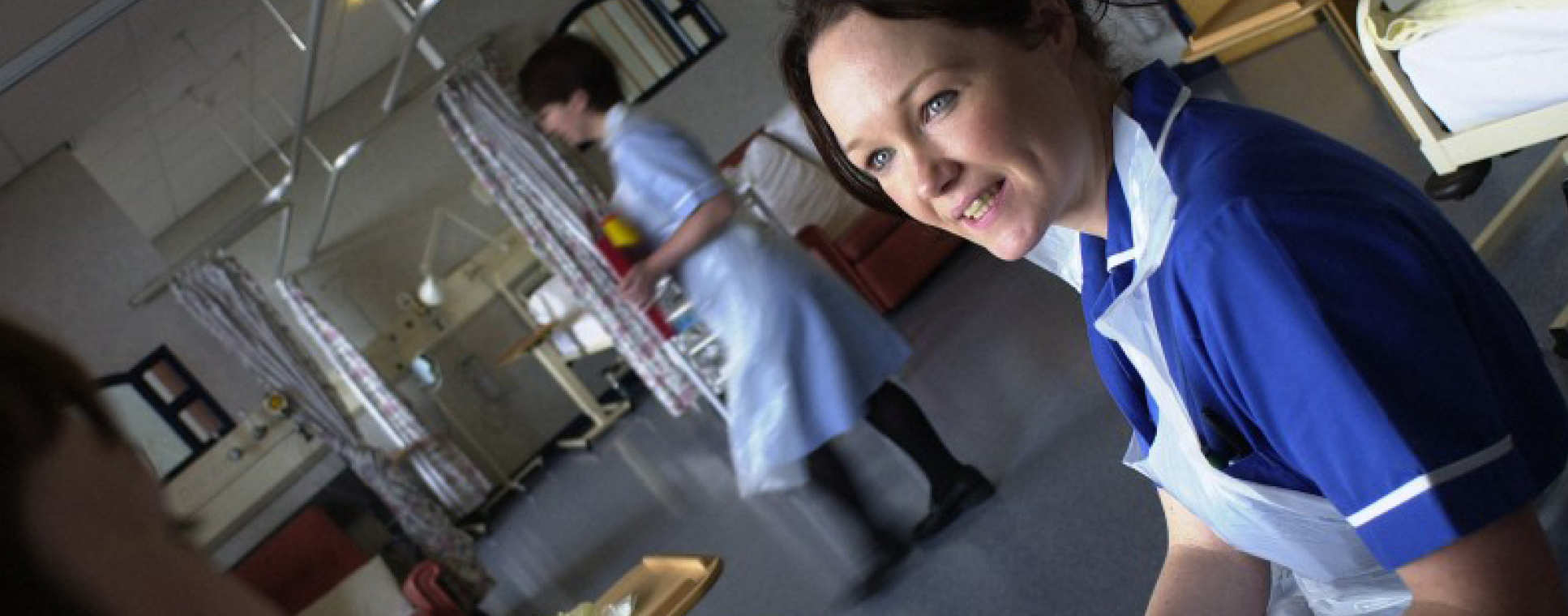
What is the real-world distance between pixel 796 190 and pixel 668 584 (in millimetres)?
4039

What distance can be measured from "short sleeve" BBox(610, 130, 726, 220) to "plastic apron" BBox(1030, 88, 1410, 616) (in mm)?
2289

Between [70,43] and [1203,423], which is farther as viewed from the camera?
[70,43]

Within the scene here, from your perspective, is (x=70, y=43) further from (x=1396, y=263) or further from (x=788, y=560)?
(x=1396, y=263)

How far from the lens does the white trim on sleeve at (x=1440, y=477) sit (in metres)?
0.89

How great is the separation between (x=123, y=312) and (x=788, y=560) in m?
5.75

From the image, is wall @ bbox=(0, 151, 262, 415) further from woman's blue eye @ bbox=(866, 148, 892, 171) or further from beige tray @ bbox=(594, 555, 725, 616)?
woman's blue eye @ bbox=(866, 148, 892, 171)

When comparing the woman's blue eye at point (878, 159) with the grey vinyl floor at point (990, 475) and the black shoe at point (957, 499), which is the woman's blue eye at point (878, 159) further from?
the black shoe at point (957, 499)

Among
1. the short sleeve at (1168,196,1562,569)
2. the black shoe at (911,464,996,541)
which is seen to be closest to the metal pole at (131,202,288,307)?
the black shoe at (911,464,996,541)

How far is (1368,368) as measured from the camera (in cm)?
88

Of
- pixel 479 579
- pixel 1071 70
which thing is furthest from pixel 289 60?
pixel 1071 70

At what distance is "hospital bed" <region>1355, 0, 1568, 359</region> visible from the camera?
258 cm

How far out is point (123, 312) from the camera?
8.15 meters

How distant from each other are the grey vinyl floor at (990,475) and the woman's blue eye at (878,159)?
1.14 metres

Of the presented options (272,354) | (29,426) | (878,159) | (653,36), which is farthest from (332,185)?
(29,426)
